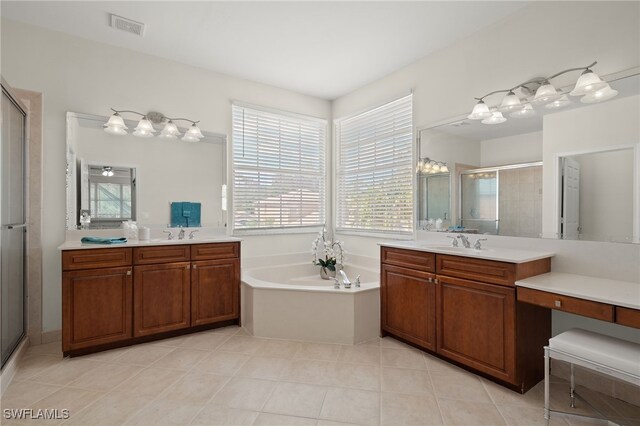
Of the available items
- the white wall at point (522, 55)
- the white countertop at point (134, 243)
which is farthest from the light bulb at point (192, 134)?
the white wall at point (522, 55)

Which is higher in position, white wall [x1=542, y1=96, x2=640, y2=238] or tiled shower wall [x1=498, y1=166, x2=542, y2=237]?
white wall [x1=542, y1=96, x2=640, y2=238]

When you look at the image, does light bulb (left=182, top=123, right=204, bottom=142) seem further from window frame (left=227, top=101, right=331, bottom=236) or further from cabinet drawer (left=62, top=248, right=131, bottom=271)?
cabinet drawer (left=62, top=248, right=131, bottom=271)

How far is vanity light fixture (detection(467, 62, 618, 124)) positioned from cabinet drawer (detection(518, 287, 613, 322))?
4.36ft

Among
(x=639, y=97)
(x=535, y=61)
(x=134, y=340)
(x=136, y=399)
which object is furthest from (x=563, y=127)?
(x=134, y=340)

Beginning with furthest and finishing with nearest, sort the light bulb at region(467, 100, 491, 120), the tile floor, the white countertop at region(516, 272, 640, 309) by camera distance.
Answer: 1. the light bulb at region(467, 100, 491, 120)
2. the tile floor
3. the white countertop at region(516, 272, 640, 309)

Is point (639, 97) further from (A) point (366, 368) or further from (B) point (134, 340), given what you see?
(B) point (134, 340)

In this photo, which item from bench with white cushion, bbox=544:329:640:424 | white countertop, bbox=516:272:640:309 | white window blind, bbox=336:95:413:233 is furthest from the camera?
white window blind, bbox=336:95:413:233

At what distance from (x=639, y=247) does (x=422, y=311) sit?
141cm

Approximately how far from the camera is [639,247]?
1.94m

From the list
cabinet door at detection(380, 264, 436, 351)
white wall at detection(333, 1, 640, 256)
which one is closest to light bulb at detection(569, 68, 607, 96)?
white wall at detection(333, 1, 640, 256)

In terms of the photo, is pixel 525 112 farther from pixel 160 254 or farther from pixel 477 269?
pixel 160 254

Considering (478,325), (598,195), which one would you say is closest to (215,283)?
(478,325)

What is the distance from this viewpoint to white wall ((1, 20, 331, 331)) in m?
2.72

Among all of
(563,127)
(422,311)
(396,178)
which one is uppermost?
(563,127)
